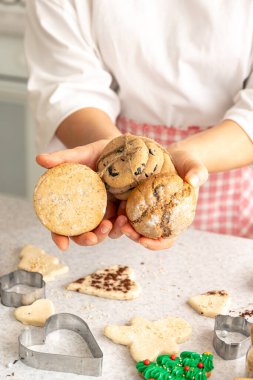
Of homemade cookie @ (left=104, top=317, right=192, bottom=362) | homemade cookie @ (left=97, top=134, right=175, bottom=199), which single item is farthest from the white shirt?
homemade cookie @ (left=104, top=317, right=192, bottom=362)

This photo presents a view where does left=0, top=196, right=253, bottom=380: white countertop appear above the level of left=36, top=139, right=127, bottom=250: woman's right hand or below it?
below

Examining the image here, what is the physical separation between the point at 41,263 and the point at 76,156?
0.74 feet

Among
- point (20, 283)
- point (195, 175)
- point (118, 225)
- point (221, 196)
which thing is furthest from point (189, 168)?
point (221, 196)

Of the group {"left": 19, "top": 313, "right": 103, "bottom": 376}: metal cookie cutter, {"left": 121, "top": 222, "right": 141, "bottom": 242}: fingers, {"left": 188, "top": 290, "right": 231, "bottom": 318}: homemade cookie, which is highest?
{"left": 121, "top": 222, "right": 141, "bottom": 242}: fingers

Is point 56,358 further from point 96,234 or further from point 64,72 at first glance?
point 64,72

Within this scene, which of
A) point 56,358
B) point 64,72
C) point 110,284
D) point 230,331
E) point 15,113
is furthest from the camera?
point 15,113

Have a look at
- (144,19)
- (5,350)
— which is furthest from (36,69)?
(5,350)

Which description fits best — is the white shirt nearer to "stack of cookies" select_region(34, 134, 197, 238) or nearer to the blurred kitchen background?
"stack of cookies" select_region(34, 134, 197, 238)

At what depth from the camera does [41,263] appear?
3.95ft

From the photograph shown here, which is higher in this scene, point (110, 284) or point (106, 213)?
point (106, 213)

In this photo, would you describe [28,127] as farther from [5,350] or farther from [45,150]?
[5,350]

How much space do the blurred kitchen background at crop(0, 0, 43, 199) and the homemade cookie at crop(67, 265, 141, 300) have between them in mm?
1314

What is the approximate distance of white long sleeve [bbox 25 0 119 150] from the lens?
4.77 feet

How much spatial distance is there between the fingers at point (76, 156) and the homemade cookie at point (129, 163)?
0.05 meters
